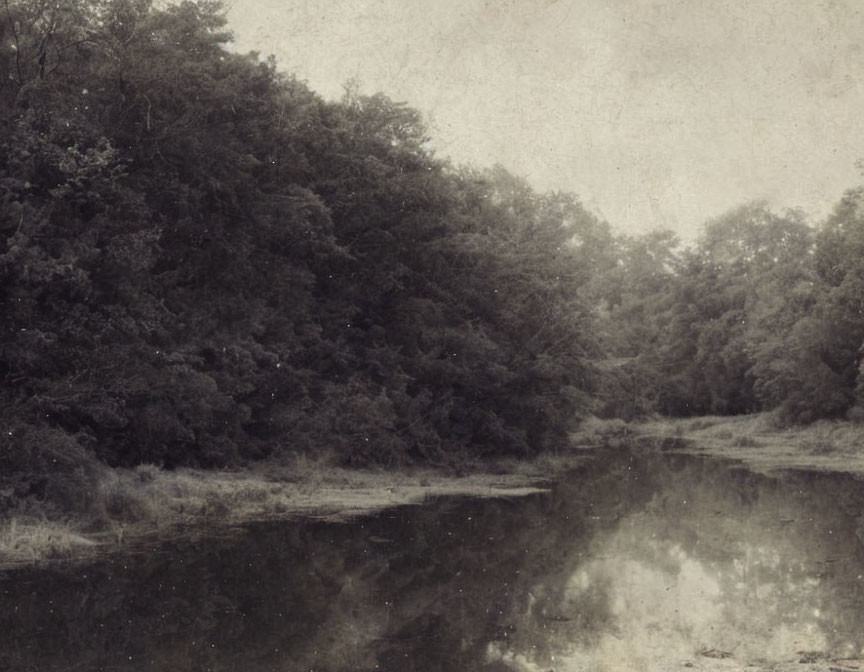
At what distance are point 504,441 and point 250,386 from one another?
1083 cm

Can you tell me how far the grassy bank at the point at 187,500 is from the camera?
1449cm

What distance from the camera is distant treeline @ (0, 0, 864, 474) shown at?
19047 mm

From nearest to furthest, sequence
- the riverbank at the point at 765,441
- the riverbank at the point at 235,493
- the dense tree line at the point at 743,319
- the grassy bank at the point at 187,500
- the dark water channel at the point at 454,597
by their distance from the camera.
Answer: the dark water channel at the point at 454,597, the grassy bank at the point at 187,500, the riverbank at the point at 235,493, the riverbank at the point at 765,441, the dense tree line at the point at 743,319

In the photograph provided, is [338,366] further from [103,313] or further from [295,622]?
[295,622]

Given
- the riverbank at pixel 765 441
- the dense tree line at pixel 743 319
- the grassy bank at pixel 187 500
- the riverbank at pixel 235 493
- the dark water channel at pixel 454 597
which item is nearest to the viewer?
the dark water channel at pixel 454 597

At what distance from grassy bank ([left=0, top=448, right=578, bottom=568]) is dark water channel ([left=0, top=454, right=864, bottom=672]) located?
3.26 ft

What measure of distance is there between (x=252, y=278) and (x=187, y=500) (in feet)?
30.9

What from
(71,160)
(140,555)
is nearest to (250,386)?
(71,160)

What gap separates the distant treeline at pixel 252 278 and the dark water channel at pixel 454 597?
5.54 metres

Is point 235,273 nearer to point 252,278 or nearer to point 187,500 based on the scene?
point 252,278

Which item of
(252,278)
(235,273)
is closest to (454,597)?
(235,273)

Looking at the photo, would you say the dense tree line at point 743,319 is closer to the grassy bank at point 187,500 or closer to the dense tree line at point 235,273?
the dense tree line at point 235,273

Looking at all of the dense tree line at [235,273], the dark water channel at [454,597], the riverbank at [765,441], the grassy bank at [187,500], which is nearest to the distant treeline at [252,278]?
the dense tree line at [235,273]

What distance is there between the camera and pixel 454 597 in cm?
1218
